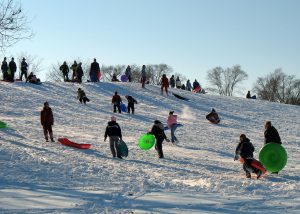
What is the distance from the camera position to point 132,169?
12969 mm

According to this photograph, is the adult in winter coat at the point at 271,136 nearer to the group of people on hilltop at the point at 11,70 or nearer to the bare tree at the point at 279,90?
the group of people on hilltop at the point at 11,70

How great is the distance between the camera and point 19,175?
11320 millimetres

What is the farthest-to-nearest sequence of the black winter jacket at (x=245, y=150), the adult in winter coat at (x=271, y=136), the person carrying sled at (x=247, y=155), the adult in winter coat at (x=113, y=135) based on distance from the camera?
the adult in winter coat at (x=113, y=135), the adult in winter coat at (x=271, y=136), the black winter jacket at (x=245, y=150), the person carrying sled at (x=247, y=155)

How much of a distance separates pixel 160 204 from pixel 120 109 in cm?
1969

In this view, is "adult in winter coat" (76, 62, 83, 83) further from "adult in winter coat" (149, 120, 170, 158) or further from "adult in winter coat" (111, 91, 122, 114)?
"adult in winter coat" (149, 120, 170, 158)

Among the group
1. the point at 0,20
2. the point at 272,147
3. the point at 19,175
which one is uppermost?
the point at 0,20

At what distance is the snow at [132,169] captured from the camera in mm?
8617

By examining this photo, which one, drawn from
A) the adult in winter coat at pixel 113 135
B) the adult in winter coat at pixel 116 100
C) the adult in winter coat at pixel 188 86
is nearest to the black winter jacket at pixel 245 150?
the adult in winter coat at pixel 113 135

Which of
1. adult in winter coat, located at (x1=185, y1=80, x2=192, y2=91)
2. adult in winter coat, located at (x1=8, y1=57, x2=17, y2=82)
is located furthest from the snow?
adult in winter coat, located at (x1=185, y1=80, x2=192, y2=91)

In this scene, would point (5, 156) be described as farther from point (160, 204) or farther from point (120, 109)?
point (120, 109)

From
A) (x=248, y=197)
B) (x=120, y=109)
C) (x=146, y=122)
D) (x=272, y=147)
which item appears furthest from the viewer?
(x=120, y=109)

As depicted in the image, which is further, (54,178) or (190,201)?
(54,178)

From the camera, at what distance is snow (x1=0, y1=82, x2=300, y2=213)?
28.3ft

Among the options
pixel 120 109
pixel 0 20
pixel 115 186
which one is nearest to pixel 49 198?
pixel 115 186
